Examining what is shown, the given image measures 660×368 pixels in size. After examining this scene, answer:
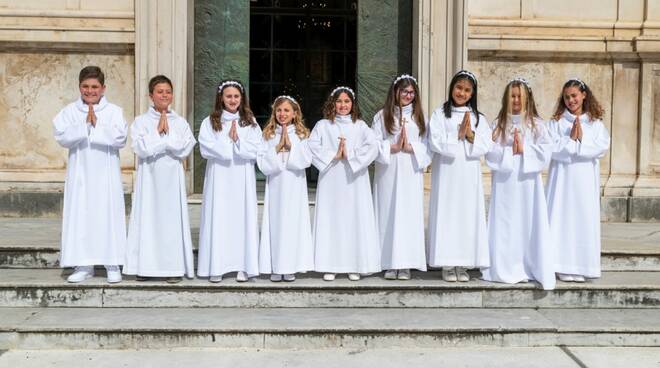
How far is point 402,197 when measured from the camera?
6.85 m

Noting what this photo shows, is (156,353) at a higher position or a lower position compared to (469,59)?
lower

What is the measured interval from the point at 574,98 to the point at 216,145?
10.2ft

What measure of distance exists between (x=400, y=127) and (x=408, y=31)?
3.90 meters

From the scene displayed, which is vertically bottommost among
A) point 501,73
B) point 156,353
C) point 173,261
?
point 156,353

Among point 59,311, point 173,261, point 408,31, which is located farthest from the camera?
point 408,31

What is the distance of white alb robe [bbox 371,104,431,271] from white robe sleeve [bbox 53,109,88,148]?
2.48 metres

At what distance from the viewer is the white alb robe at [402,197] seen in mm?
6797

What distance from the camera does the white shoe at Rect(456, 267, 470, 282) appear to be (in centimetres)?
674

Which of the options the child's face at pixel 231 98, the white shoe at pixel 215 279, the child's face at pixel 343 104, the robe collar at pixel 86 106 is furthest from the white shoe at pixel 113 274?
the child's face at pixel 343 104

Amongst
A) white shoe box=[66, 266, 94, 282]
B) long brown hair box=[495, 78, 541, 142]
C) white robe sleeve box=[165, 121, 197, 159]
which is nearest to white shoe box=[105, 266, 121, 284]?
white shoe box=[66, 266, 94, 282]

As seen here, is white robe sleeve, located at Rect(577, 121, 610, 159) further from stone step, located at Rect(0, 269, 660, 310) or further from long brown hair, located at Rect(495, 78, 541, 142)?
stone step, located at Rect(0, 269, 660, 310)

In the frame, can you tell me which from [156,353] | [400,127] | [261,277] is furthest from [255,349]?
[400,127]

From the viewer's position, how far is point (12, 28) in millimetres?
9539

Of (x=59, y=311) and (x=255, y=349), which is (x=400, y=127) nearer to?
(x=255, y=349)
